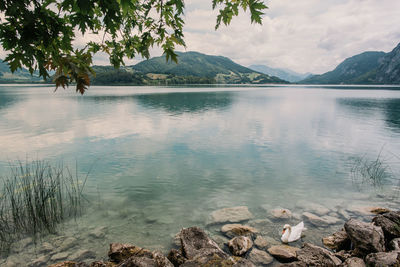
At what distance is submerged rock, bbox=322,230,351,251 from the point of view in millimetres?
7777

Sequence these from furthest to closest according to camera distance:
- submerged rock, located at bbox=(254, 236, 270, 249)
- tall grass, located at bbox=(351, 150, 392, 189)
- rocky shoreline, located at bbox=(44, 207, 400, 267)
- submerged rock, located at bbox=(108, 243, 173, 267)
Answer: tall grass, located at bbox=(351, 150, 392, 189) < submerged rock, located at bbox=(254, 236, 270, 249) < rocky shoreline, located at bbox=(44, 207, 400, 267) < submerged rock, located at bbox=(108, 243, 173, 267)

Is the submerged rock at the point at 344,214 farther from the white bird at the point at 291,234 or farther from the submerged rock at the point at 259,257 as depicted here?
the submerged rock at the point at 259,257

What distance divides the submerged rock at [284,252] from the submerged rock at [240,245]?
753 mm

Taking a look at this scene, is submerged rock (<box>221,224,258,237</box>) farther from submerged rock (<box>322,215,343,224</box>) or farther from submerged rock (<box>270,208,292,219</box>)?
submerged rock (<box>322,215,343,224</box>)

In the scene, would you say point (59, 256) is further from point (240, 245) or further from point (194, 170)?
point (194, 170)

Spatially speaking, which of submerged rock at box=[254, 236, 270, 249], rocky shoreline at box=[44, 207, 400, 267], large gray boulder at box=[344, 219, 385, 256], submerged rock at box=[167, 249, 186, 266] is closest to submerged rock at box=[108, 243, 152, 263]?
rocky shoreline at box=[44, 207, 400, 267]

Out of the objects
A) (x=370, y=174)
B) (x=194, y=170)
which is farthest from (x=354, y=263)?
(x=370, y=174)

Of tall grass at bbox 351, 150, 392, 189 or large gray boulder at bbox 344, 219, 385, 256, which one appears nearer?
large gray boulder at bbox 344, 219, 385, 256

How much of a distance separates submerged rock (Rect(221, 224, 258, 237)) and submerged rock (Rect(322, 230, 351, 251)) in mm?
2504

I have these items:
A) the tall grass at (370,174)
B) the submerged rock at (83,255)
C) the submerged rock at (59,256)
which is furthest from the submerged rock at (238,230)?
the tall grass at (370,174)

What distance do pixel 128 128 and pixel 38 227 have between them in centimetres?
Result: 2323

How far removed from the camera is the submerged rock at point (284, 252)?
709cm

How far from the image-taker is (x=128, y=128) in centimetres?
3116

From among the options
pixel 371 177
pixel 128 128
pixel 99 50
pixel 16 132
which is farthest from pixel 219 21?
pixel 16 132
